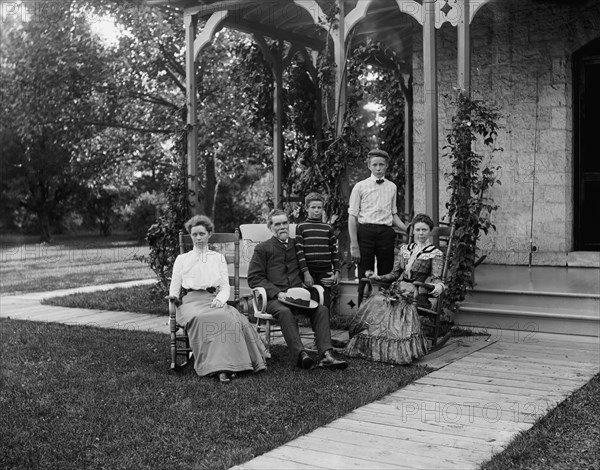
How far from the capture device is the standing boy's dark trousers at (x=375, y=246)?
6.71 metres

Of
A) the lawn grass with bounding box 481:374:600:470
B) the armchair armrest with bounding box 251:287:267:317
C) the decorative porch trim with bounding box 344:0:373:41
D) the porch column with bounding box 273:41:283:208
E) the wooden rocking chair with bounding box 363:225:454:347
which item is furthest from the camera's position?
the porch column with bounding box 273:41:283:208

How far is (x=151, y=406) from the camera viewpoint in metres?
4.52

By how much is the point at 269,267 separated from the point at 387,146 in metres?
6.90

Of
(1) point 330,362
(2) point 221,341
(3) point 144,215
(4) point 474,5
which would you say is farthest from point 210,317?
(3) point 144,215

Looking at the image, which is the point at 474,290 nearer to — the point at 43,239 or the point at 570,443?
the point at 570,443

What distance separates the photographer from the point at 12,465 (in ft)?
11.7

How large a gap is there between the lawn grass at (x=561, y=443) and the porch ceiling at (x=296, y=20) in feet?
15.9

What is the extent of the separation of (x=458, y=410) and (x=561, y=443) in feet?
2.24

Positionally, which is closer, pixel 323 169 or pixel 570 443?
pixel 570 443

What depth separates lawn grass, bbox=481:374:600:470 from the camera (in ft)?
11.7

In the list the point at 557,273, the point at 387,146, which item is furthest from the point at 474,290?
the point at 387,146

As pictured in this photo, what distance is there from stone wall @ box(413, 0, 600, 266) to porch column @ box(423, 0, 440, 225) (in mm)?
1528

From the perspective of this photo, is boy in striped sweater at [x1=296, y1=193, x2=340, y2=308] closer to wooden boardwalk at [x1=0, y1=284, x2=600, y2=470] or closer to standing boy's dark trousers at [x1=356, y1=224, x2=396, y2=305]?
standing boy's dark trousers at [x1=356, y1=224, x2=396, y2=305]

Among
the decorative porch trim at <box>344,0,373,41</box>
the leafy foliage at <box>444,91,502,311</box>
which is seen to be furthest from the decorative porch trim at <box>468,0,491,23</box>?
the decorative porch trim at <box>344,0,373,41</box>
